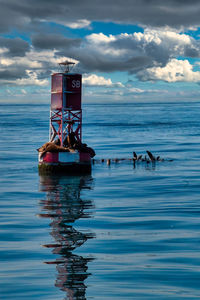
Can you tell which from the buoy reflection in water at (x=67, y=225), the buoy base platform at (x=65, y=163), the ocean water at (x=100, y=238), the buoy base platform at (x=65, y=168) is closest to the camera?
the ocean water at (x=100, y=238)

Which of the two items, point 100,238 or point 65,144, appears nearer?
point 100,238

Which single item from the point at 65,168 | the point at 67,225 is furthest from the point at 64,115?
the point at 67,225

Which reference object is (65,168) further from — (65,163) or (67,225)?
(67,225)

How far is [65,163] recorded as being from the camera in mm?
45656

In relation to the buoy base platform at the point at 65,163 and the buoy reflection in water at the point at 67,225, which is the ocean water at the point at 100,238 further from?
the buoy base platform at the point at 65,163

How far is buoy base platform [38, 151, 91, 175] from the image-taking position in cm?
4553

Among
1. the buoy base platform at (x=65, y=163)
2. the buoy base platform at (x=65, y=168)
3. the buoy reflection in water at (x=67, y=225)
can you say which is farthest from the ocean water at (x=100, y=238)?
the buoy base platform at (x=65, y=163)

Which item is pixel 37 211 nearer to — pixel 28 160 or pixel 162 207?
pixel 162 207

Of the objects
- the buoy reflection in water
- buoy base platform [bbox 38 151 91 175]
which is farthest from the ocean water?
buoy base platform [bbox 38 151 91 175]

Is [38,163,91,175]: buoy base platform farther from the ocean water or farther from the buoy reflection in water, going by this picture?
the ocean water

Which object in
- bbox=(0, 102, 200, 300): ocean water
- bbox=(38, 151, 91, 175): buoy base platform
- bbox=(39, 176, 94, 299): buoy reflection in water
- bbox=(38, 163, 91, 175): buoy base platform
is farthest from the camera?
bbox=(38, 163, 91, 175): buoy base platform

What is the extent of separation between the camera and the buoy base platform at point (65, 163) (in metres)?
45.5

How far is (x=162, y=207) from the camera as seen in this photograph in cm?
2764

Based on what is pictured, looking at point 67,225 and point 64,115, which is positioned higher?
point 64,115
